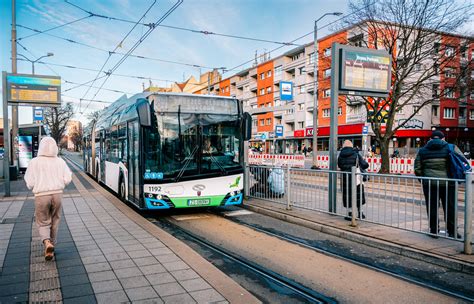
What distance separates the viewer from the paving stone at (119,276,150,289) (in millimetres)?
4215

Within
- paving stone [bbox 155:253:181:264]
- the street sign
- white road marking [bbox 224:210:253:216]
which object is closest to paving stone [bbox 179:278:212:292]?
paving stone [bbox 155:253:181:264]

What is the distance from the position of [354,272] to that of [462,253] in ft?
5.83

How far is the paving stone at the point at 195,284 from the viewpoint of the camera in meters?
4.11

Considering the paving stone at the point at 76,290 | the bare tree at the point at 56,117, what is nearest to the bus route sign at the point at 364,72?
the paving stone at the point at 76,290

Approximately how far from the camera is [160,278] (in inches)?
175

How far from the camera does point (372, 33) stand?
20875mm

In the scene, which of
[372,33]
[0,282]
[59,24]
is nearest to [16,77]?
[59,24]

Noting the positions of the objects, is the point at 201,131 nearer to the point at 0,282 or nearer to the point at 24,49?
the point at 0,282

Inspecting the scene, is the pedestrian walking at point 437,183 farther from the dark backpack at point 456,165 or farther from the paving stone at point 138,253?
the paving stone at point 138,253

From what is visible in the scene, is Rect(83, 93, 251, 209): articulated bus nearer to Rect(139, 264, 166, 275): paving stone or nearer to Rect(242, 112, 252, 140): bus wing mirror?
Rect(242, 112, 252, 140): bus wing mirror

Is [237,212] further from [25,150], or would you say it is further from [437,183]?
[25,150]

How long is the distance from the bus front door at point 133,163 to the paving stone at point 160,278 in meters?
4.30

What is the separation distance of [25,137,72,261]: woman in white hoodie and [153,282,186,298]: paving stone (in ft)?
6.54

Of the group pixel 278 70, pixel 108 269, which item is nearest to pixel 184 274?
pixel 108 269
